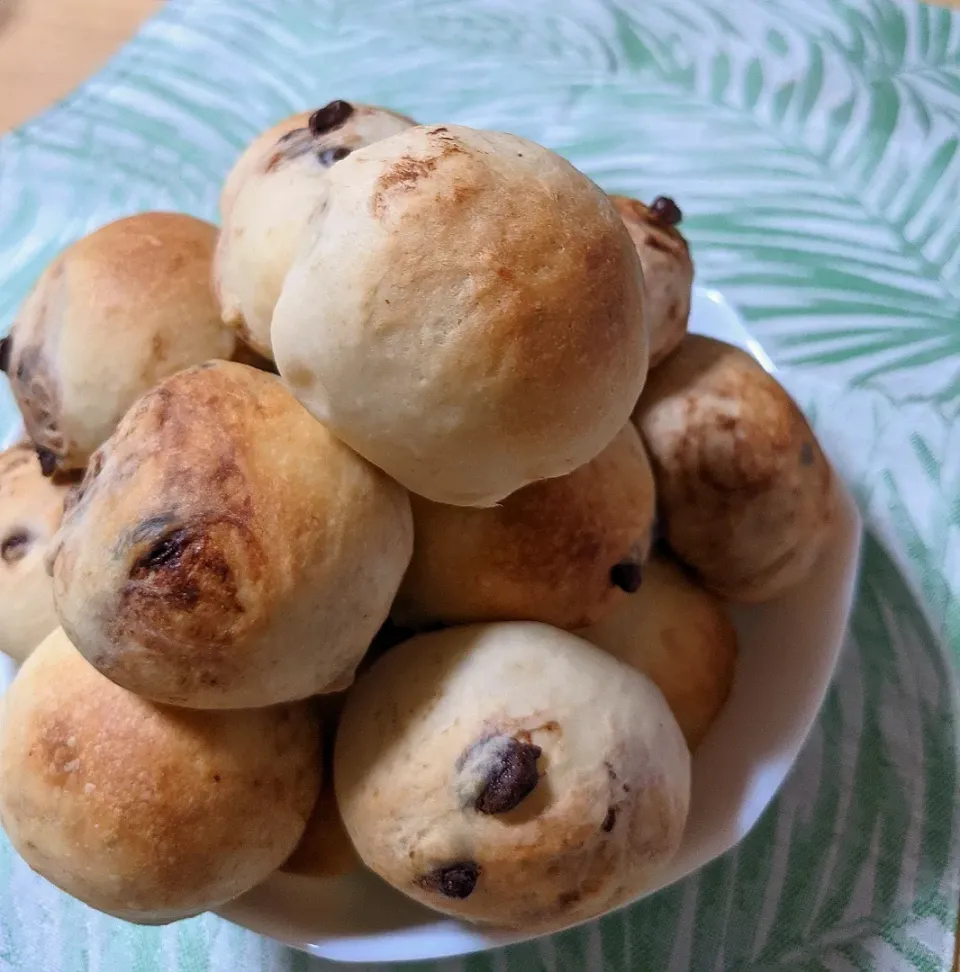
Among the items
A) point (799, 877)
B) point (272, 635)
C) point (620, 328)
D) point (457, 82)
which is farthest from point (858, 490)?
point (457, 82)

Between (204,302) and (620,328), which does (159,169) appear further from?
(620,328)

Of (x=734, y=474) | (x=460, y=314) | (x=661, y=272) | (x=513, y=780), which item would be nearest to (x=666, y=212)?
(x=661, y=272)

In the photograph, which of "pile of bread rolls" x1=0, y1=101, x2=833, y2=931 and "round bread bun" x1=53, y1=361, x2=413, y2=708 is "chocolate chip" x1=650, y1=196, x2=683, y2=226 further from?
"round bread bun" x1=53, y1=361, x2=413, y2=708

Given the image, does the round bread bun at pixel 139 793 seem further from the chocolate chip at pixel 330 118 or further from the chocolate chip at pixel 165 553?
the chocolate chip at pixel 330 118

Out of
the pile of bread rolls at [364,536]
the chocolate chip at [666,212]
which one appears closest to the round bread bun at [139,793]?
the pile of bread rolls at [364,536]

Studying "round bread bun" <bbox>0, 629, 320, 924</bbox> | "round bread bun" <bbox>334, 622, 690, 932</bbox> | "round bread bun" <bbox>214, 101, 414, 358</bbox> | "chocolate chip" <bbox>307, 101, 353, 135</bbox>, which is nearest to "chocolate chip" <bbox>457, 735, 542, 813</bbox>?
"round bread bun" <bbox>334, 622, 690, 932</bbox>
